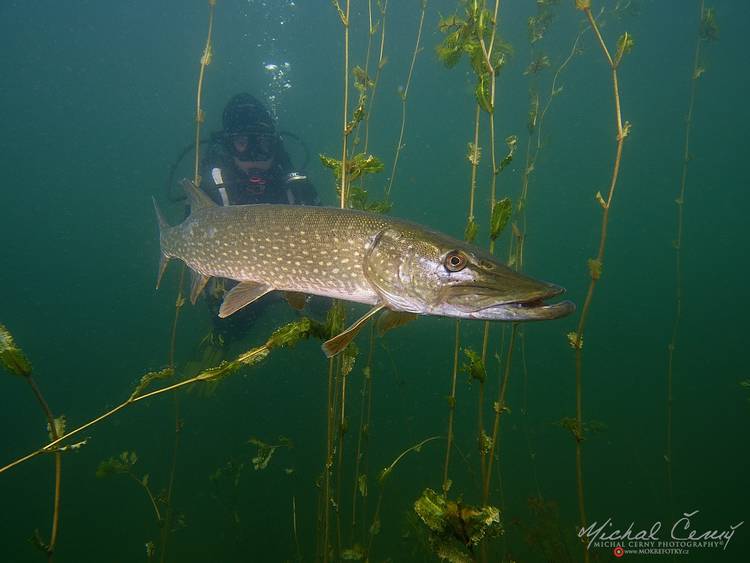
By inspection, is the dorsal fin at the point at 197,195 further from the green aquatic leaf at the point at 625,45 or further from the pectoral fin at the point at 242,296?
the green aquatic leaf at the point at 625,45

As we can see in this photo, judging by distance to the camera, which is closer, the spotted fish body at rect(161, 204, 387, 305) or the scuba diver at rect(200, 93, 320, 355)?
the spotted fish body at rect(161, 204, 387, 305)

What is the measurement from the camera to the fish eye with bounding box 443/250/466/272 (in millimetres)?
1758

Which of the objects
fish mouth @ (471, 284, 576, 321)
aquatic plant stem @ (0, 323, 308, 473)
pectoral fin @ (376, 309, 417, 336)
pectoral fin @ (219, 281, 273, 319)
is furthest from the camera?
pectoral fin @ (219, 281, 273, 319)

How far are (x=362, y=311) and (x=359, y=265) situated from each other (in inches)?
201

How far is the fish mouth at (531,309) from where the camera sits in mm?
1472

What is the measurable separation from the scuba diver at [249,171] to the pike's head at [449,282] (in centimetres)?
342

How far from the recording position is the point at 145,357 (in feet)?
67.3

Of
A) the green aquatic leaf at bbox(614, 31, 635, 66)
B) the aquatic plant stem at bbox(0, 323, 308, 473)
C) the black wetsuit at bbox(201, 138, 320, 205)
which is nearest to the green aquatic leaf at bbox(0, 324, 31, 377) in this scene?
the aquatic plant stem at bbox(0, 323, 308, 473)

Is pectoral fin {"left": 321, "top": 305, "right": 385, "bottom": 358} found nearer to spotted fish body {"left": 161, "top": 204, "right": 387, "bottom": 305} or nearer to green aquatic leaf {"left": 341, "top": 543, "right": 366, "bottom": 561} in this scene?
spotted fish body {"left": 161, "top": 204, "right": 387, "bottom": 305}

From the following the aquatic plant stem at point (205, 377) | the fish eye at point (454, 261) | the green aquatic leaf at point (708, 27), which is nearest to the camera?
the aquatic plant stem at point (205, 377)

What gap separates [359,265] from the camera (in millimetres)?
2035

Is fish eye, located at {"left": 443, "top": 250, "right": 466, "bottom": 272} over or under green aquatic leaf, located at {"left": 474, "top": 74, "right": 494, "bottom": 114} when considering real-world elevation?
under

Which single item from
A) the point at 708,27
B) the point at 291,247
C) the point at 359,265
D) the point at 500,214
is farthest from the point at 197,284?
the point at 708,27

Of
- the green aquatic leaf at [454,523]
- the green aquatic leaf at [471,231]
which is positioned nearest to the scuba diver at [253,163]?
the green aquatic leaf at [471,231]
